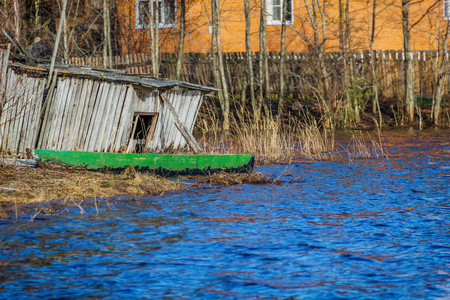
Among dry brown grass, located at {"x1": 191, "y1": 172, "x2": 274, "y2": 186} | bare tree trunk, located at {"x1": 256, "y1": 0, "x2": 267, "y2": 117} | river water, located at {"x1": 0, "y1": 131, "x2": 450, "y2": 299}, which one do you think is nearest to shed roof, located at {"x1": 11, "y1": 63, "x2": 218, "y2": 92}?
dry brown grass, located at {"x1": 191, "y1": 172, "x2": 274, "y2": 186}

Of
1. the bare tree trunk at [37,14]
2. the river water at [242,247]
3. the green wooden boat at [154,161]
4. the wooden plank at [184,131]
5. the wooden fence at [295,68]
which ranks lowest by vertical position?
the river water at [242,247]

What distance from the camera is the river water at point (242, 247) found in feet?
18.9

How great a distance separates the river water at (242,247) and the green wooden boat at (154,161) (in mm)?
1143

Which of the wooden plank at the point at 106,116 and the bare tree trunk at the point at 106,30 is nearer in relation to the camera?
the wooden plank at the point at 106,116

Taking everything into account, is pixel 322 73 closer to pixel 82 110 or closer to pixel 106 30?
pixel 106 30

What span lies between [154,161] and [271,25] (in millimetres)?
16383

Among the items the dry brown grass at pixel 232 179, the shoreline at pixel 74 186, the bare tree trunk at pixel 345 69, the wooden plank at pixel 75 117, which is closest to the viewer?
the shoreline at pixel 74 186

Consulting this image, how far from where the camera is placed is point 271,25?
87.0ft

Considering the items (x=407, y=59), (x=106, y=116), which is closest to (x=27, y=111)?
(x=106, y=116)

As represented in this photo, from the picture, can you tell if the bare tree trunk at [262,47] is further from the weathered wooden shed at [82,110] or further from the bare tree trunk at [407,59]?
the weathered wooden shed at [82,110]

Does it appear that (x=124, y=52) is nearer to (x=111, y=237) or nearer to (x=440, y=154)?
(x=440, y=154)

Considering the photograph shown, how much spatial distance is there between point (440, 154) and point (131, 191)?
9.41 m

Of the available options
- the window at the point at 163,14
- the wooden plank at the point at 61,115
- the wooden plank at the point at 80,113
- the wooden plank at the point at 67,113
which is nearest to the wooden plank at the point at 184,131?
the wooden plank at the point at 80,113

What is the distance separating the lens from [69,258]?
21.5 ft
